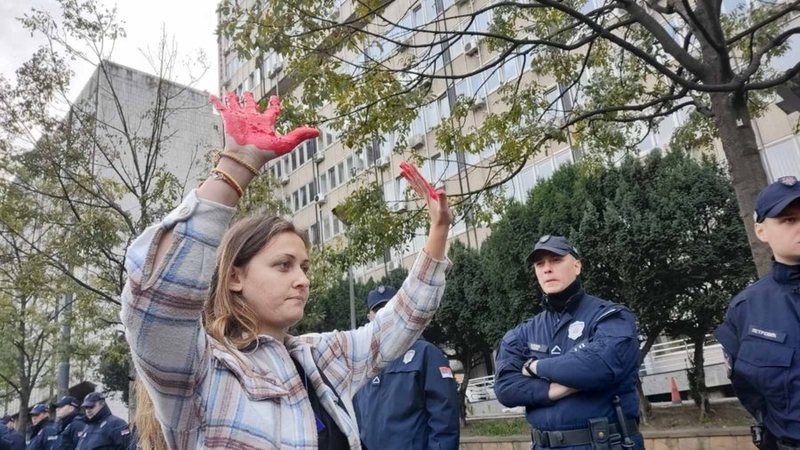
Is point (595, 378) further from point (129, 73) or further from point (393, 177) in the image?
point (129, 73)

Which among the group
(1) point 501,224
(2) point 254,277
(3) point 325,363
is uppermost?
(1) point 501,224

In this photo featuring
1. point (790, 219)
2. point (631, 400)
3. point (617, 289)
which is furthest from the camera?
point (617, 289)

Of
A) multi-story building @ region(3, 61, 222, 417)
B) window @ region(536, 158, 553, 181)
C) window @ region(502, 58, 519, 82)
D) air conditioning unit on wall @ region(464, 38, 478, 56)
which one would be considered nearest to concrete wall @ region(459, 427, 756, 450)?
multi-story building @ region(3, 61, 222, 417)

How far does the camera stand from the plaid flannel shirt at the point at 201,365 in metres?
1.19

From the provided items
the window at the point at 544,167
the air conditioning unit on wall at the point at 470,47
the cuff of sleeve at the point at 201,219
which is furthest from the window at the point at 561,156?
the cuff of sleeve at the point at 201,219

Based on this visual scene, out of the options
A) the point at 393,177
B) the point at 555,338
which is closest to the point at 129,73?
the point at 393,177

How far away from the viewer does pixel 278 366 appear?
1562mm

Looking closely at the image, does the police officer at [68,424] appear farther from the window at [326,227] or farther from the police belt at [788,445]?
the window at [326,227]

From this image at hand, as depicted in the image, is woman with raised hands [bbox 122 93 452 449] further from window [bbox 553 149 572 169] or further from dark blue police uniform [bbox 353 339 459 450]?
window [bbox 553 149 572 169]

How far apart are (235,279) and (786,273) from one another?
2.57 m

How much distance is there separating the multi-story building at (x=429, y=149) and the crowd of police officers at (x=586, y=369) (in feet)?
12.4

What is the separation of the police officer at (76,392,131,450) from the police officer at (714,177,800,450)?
710cm

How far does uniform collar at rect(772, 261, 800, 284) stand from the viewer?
277cm

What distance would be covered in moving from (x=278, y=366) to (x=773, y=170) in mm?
16216
